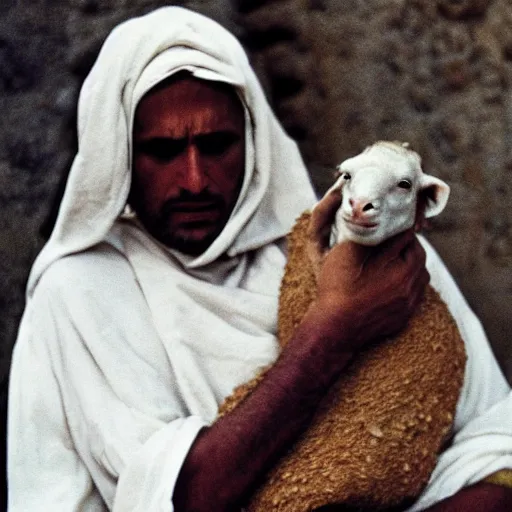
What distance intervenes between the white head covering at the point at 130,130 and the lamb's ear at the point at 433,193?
36 cm

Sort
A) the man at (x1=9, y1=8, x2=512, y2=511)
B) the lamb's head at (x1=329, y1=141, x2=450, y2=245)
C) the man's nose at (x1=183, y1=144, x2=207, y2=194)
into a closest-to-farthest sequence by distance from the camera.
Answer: the lamb's head at (x1=329, y1=141, x2=450, y2=245), the man at (x1=9, y1=8, x2=512, y2=511), the man's nose at (x1=183, y1=144, x2=207, y2=194)

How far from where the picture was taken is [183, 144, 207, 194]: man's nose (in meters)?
2.59

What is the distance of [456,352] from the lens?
252cm

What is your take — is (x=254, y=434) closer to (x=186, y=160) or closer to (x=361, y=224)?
(x=361, y=224)

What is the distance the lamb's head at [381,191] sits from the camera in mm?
2330

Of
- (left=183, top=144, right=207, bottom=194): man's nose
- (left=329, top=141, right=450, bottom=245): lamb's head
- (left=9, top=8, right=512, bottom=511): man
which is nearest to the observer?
(left=329, top=141, right=450, bottom=245): lamb's head

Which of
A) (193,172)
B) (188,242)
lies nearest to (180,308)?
(188,242)

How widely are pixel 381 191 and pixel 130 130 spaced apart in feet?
1.67

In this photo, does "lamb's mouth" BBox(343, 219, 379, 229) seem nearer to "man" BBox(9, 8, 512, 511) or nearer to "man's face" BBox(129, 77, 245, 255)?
"man" BBox(9, 8, 512, 511)

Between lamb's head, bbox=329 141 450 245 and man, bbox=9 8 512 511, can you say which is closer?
lamb's head, bbox=329 141 450 245

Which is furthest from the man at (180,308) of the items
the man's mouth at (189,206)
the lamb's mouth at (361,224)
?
the lamb's mouth at (361,224)

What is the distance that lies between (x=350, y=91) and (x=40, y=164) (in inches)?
28.4

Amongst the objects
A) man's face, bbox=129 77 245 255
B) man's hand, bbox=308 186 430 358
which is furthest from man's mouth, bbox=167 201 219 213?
man's hand, bbox=308 186 430 358

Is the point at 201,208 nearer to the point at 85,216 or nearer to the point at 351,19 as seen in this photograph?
the point at 85,216
